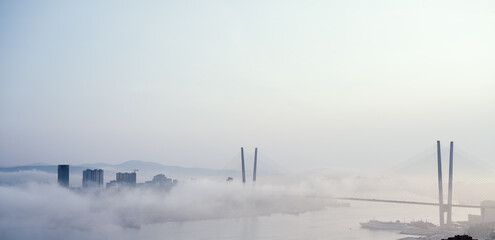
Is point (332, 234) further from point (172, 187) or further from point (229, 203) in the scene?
point (172, 187)

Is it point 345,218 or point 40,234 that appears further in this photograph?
point 345,218

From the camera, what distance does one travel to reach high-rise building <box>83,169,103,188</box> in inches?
1092

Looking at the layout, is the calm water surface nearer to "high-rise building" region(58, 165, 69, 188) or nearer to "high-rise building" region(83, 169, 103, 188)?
"high-rise building" region(58, 165, 69, 188)

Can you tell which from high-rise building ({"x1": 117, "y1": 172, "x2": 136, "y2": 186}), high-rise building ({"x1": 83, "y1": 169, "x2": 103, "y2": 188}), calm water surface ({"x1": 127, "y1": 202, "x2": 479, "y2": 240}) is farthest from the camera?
high-rise building ({"x1": 117, "y1": 172, "x2": 136, "y2": 186})

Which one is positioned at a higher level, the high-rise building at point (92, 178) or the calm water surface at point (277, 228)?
the high-rise building at point (92, 178)

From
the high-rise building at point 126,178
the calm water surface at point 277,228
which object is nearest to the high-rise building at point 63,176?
the high-rise building at point 126,178

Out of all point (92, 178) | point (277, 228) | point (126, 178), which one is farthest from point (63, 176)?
point (277, 228)

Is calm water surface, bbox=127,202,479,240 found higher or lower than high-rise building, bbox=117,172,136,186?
lower

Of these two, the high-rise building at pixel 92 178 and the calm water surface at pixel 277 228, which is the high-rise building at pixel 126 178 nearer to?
the high-rise building at pixel 92 178

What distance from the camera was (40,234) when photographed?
19.0 m

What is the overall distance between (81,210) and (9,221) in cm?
335

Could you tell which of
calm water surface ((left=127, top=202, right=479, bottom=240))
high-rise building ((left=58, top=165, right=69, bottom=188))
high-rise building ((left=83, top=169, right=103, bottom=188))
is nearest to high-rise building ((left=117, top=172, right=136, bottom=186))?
high-rise building ((left=83, top=169, right=103, bottom=188))

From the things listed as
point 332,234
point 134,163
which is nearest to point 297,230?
point 332,234

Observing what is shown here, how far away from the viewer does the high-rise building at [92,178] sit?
2774 centimetres
